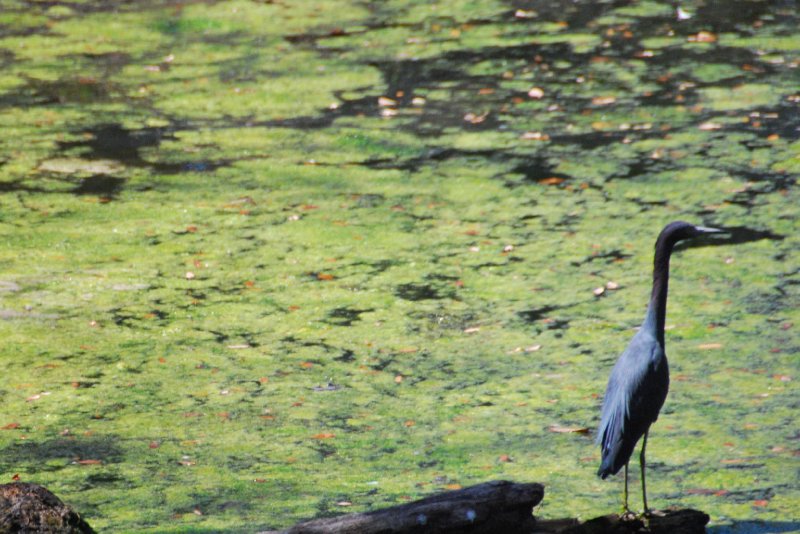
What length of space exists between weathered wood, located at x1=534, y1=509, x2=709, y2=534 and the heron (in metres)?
0.05

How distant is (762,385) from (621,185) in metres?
2.00

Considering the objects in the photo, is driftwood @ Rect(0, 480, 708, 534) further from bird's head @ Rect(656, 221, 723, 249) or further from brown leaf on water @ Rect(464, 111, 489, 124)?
brown leaf on water @ Rect(464, 111, 489, 124)

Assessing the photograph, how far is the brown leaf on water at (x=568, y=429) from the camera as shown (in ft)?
13.1

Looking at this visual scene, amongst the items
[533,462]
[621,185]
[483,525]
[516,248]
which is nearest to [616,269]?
[516,248]

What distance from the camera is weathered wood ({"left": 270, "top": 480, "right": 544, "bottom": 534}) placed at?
2926 mm

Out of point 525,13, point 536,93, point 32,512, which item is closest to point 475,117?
point 536,93

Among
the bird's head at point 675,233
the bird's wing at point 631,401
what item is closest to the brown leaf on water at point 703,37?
the bird's head at point 675,233

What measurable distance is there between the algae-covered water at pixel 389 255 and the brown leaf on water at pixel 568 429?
3 centimetres

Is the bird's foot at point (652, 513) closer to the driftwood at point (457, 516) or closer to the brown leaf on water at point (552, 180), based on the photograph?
the driftwood at point (457, 516)

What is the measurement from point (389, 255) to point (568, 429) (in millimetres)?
1704

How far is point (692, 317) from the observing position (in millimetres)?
4785

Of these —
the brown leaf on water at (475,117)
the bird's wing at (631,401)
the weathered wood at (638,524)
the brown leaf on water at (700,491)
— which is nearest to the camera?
the weathered wood at (638,524)

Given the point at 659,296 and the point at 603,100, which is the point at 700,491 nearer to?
the point at 659,296

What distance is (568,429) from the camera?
4.00 metres
